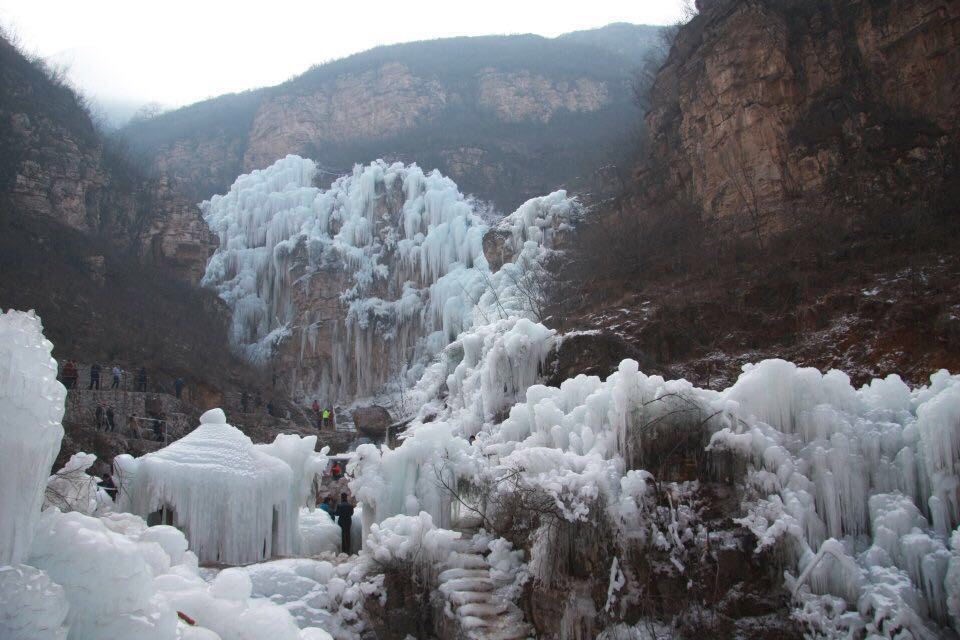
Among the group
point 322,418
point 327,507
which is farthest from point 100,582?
point 322,418

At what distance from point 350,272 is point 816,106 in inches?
891

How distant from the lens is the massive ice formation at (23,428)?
4.08 metres

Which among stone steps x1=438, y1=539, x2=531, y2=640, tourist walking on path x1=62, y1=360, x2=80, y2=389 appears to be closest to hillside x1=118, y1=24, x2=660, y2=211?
tourist walking on path x1=62, y1=360, x2=80, y2=389

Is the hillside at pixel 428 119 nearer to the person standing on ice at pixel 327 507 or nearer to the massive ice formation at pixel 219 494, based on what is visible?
the person standing on ice at pixel 327 507

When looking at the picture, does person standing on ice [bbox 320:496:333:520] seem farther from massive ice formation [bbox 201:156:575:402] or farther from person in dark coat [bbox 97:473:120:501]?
massive ice formation [bbox 201:156:575:402]

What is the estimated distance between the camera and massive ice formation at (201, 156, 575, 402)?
34.1m

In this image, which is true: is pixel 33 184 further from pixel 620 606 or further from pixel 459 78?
pixel 459 78

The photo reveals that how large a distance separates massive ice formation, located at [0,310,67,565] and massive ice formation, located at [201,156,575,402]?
2614 centimetres

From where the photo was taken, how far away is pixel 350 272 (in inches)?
1455

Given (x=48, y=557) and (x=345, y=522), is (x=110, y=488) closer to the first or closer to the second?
(x=345, y=522)

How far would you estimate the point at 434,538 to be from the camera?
33.1ft

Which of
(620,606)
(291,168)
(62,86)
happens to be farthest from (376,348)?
(620,606)

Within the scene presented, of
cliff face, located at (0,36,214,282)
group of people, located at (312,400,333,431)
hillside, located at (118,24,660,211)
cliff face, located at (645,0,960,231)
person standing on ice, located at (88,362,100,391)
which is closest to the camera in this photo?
cliff face, located at (645,0,960,231)

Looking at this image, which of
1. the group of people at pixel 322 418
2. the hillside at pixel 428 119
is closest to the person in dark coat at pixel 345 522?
the group of people at pixel 322 418
